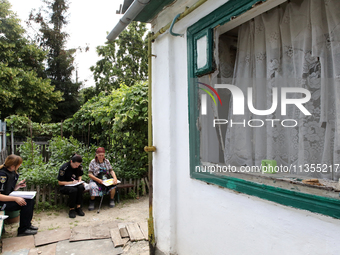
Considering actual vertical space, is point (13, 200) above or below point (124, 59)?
below

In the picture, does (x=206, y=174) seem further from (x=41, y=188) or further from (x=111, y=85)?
(x=111, y=85)

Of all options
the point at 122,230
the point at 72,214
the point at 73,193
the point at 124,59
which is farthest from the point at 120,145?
the point at 124,59

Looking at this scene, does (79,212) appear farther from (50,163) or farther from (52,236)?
(50,163)

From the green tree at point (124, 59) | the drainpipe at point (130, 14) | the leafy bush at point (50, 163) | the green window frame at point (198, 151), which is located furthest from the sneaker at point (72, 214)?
the green tree at point (124, 59)

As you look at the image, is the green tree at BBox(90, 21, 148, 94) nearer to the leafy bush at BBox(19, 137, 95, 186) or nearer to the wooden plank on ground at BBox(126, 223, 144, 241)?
the leafy bush at BBox(19, 137, 95, 186)

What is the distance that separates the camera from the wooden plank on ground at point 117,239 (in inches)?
144

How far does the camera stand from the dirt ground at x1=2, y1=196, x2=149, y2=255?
14.1ft

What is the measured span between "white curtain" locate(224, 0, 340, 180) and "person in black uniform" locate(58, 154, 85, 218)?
11.8ft

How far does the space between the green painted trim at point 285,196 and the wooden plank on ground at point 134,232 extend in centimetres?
214

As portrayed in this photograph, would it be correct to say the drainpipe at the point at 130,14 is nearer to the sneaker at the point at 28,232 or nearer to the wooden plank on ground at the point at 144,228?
the wooden plank on ground at the point at 144,228

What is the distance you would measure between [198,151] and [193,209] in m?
0.62

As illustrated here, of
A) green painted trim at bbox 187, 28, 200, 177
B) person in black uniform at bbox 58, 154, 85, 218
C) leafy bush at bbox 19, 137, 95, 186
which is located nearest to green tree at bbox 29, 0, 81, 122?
leafy bush at bbox 19, 137, 95, 186

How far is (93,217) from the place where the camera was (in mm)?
4898

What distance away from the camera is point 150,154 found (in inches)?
129
